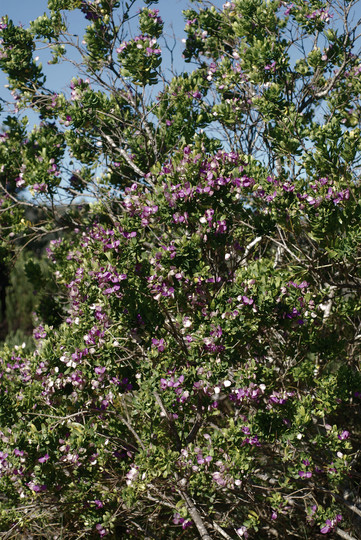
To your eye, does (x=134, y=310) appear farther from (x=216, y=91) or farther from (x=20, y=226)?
(x=216, y=91)

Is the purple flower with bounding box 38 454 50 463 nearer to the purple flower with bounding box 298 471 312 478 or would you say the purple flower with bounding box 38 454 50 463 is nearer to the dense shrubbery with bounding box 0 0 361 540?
the dense shrubbery with bounding box 0 0 361 540

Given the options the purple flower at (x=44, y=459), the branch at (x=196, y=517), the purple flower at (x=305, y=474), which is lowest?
the branch at (x=196, y=517)

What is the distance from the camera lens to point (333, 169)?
12.2 ft

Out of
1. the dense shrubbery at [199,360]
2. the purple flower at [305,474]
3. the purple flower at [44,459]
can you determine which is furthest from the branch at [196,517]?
the purple flower at [44,459]

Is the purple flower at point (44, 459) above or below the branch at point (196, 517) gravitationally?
above

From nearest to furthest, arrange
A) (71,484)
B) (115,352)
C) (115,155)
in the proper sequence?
(115,352) → (71,484) → (115,155)

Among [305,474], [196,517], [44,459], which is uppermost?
[44,459]

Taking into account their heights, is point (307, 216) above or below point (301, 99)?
below

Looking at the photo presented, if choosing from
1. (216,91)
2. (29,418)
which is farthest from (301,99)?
(29,418)

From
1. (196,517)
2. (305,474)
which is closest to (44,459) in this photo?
(196,517)

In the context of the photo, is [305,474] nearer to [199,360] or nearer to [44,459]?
[199,360]

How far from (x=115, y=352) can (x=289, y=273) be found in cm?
123

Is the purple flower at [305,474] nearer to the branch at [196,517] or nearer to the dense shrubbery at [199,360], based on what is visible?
the dense shrubbery at [199,360]

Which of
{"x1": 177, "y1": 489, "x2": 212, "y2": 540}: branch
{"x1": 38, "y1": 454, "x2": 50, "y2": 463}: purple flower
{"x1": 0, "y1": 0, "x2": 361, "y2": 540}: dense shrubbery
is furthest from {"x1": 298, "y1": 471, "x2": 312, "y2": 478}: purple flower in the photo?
{"x1": 38, "y1": 454, "x2": 50, "y2": 463}: purple flower
